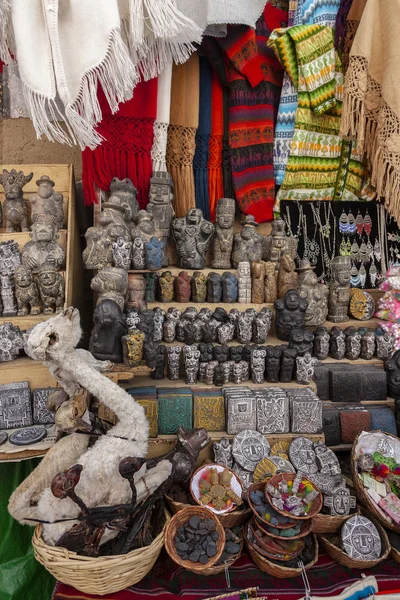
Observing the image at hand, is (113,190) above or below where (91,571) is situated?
above

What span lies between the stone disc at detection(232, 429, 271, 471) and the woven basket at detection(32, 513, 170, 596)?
2.12 feet

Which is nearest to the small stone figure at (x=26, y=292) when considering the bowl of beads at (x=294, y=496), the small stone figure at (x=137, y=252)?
the small stone figure at (x=137, y=252)

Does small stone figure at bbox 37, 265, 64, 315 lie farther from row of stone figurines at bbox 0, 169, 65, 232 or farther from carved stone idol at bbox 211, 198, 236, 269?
carved stone idol at bbox 211, 198, 236, 269

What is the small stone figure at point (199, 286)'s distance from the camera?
2711 mm

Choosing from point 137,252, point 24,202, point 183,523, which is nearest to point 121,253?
point 137,252

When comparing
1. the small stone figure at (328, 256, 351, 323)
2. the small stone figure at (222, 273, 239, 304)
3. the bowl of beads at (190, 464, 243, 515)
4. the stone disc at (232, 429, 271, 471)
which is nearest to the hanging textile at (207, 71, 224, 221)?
the small stone figure at (222, 273, 239, 304)

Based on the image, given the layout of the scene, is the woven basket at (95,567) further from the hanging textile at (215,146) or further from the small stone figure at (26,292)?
the hanging textile at (215,146)

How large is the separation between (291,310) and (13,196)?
6.08ft

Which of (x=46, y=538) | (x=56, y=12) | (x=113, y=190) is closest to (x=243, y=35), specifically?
(x=113, y=190)

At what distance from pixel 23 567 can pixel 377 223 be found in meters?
3.09

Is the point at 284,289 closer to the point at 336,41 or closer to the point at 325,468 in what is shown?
the point at 325,468

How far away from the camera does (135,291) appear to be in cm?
259

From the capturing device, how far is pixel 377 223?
10.6 ft

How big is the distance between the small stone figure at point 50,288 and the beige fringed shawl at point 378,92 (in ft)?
6.54
